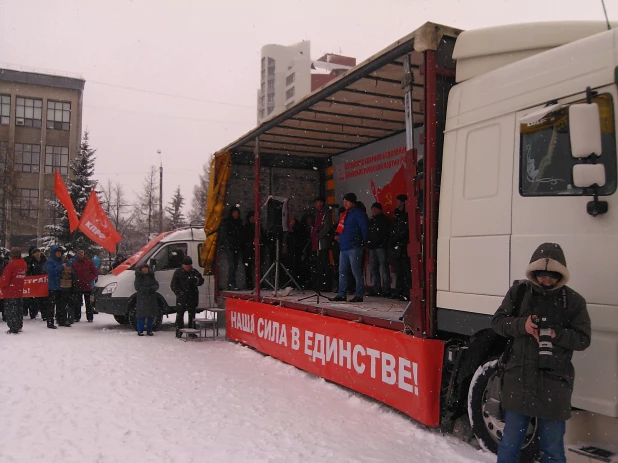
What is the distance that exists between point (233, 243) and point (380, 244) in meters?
3.22

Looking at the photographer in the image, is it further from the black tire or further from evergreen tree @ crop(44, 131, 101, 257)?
evergreen tree @ crop(44, 131, 101, 257)

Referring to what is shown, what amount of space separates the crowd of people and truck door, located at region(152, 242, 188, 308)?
6.39 feet

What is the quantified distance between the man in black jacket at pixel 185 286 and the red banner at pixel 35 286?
3.45m

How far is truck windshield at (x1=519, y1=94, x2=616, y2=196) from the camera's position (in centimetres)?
355

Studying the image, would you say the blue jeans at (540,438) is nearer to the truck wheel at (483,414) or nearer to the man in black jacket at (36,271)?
the truck wheel at (483,414)

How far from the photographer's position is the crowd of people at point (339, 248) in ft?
26.5

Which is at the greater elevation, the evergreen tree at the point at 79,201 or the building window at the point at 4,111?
the building window at the point at 4,111

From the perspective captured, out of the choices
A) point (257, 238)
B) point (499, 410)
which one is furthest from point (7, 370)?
point (499, 410)

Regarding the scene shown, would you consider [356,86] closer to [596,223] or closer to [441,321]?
[441,321]

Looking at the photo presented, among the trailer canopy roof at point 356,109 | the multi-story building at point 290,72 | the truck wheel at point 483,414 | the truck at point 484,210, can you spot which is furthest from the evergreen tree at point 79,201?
the multi-story building at point 290,72

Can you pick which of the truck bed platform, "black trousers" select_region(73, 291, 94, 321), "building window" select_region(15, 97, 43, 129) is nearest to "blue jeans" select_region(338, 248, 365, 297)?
the truck bed platform

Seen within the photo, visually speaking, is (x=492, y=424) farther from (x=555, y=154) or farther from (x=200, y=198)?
(x=200, y=198)

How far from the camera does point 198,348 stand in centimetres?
978

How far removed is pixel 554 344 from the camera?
10.7 feet
